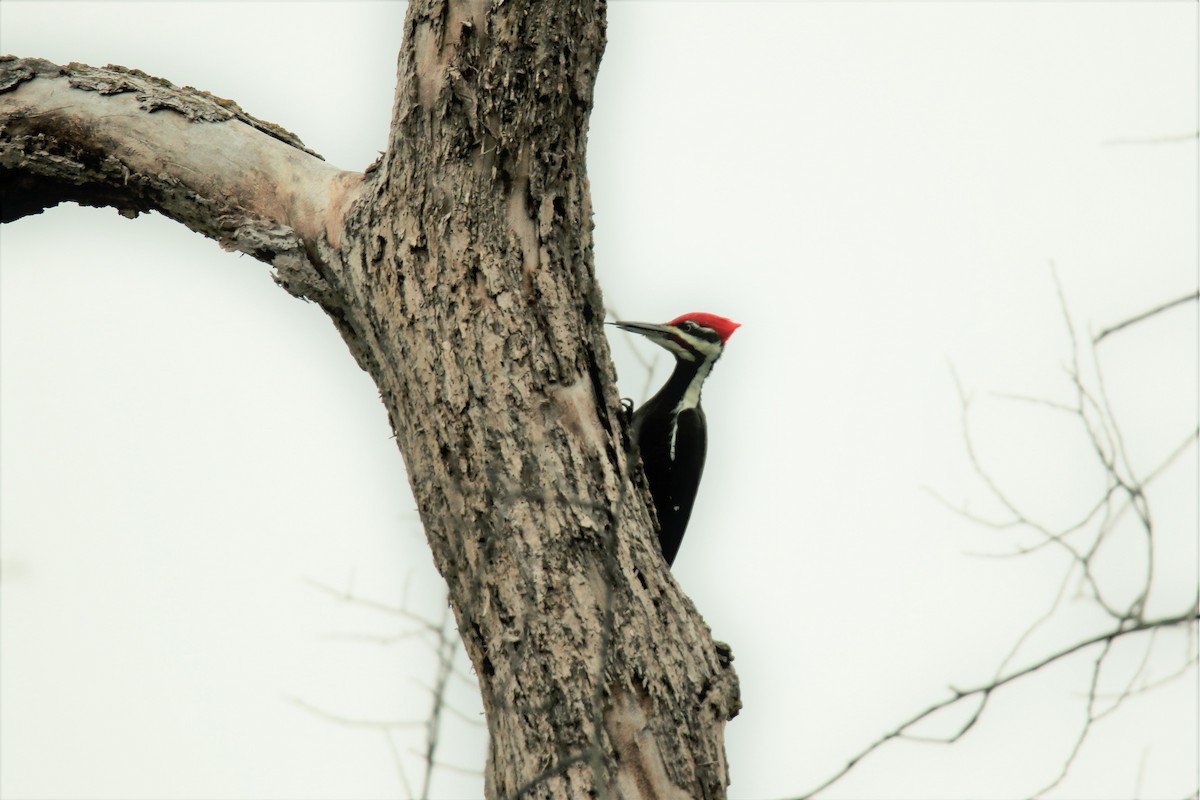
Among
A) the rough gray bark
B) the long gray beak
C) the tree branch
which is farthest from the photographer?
the long gray beak

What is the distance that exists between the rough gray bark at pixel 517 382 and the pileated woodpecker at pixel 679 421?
142 centimetres

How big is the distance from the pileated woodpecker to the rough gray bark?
1424 millimetres

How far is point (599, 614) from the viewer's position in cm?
218

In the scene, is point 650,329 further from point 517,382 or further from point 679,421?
point 517,382

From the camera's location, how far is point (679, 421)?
3943 millimetres

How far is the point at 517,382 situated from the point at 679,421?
1.66m

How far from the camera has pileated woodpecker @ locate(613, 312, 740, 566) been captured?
3.94 meters

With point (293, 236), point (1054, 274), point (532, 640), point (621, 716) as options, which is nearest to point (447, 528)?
point (532, 640)

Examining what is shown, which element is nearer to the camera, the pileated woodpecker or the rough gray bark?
the rough gray bark

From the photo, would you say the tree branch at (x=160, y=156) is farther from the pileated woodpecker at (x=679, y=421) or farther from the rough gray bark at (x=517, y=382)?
the pileated woodpecker at (x=679, y=421)

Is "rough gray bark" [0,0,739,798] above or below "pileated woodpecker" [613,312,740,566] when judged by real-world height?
below

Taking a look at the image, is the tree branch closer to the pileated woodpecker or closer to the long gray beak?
the long gray beak

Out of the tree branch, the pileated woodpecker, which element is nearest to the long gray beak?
the pileated woodpecker

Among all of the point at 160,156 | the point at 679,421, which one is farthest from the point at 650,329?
the point at 160,156
